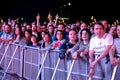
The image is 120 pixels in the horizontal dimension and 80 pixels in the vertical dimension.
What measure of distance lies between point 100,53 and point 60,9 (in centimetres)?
2668

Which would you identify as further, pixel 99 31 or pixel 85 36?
pixel 85 36

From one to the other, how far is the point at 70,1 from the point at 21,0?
605 centimetres

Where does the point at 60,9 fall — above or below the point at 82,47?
above

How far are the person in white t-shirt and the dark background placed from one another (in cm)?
2415

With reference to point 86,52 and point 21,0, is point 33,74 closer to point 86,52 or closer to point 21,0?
point 86,52

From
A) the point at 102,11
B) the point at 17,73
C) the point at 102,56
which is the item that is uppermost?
the point at 102,11

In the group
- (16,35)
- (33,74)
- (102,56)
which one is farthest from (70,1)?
(102,56)

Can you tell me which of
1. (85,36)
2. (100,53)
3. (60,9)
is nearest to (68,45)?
(85,36)

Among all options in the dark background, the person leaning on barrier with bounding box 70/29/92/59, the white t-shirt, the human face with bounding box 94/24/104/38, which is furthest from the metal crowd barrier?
the dark background

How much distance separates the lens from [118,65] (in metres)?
5.72

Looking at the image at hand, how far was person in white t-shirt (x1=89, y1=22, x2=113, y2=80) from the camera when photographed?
6.06 metres

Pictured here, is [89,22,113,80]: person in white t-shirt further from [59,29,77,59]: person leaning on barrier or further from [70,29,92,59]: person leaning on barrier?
[59,29,77,59]: person leaning on barrier

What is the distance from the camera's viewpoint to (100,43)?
21.5ft

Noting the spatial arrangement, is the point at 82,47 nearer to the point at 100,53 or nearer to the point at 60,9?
the point at 100,53
